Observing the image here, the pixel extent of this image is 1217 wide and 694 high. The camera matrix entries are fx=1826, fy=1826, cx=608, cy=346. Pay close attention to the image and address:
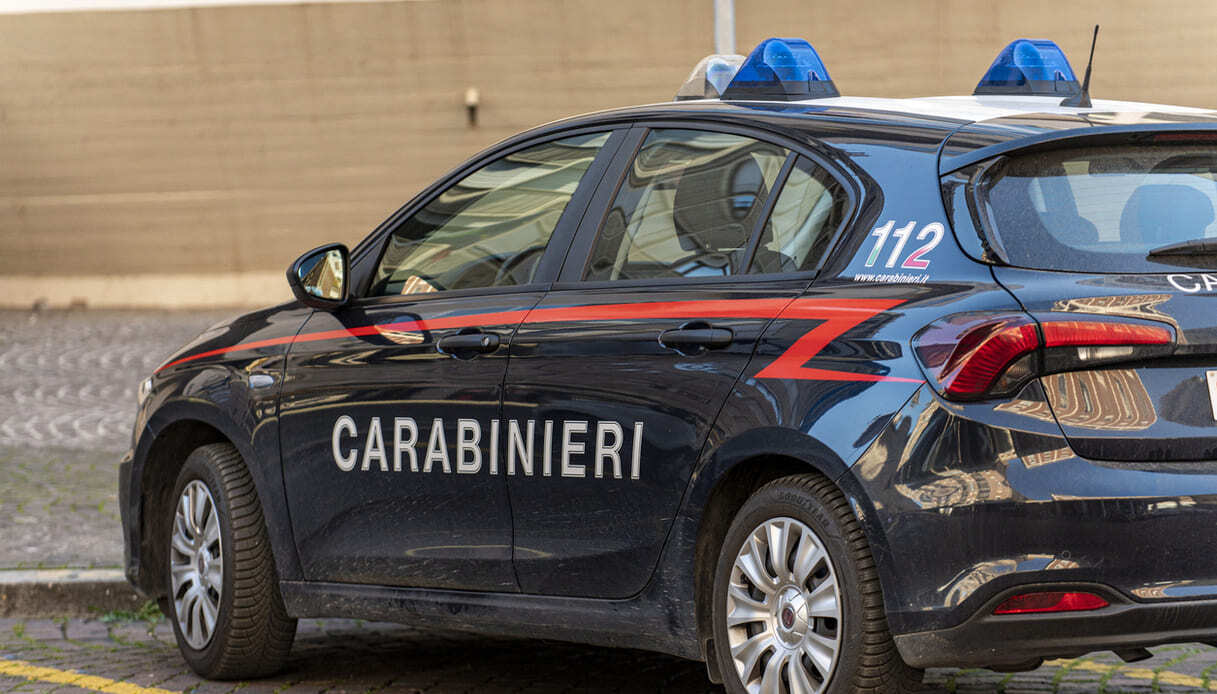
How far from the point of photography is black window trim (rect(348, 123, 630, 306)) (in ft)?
16.4

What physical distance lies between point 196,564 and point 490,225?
5.53 ft

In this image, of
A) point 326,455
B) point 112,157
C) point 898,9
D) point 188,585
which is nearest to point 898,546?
point 326,455

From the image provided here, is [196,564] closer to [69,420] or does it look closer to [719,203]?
[719,203]

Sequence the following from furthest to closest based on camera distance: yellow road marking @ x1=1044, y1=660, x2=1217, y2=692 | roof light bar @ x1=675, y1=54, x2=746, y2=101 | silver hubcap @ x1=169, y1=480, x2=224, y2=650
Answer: silver hubcap @ x1=169, y1=480, x2=224, y2=650, yellow road marking @ x1=1044, y1=660, x2=1217, y2=692, roof light bar @ x1=675, y1=54, x2=746, y2=101

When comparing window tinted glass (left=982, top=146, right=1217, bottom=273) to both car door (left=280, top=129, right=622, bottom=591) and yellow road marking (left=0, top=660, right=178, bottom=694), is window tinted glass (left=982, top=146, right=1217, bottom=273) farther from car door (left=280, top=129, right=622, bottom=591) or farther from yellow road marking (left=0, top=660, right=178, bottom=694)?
yellow road marking (left=0, top=660, right=178, bottom=694)

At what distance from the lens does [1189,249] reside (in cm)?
398

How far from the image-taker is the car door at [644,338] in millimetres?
4387

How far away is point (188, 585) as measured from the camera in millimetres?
6121

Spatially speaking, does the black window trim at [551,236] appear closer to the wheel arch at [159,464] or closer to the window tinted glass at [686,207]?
the window tinted glass at [686,207]

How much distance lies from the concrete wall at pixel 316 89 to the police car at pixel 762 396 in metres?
14.9

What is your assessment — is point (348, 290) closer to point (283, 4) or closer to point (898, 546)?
point (898, 546)

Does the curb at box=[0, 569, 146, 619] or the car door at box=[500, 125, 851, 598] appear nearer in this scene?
the car door at box=[500, 125, 851, 598]

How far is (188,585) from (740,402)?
8.65ft

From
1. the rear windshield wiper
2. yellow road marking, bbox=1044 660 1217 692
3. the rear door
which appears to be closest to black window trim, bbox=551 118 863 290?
the rear door
